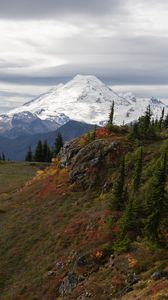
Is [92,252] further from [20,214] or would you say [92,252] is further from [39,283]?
[20,214]

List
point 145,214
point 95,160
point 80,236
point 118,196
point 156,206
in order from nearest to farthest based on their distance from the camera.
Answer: point 156,206
point 145,214
point 80,236
point 118,196
point 95,160

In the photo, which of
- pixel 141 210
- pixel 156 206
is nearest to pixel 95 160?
pixel 141 210

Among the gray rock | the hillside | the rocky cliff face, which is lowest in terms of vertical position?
the gray rock

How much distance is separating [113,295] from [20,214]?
34313 millimetres

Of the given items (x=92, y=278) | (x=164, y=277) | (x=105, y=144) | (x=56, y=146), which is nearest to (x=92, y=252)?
(x=92, y=278)

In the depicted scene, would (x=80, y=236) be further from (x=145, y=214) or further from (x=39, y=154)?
(x=39, y=154)

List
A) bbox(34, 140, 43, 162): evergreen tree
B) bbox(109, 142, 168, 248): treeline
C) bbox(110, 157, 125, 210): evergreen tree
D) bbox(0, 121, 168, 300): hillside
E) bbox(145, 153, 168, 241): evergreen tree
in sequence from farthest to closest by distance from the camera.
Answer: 1. bbox(34, 140, 43, 162): evergreen tree
2. bbox(110, 157, 125, 210): evergreen tree
3. bbox(109, 142, 168, 248): treeline
4. bbox(145, 153, 168, 241): evergreen tree
5. bbox(0, 121, 168, 300): hillside

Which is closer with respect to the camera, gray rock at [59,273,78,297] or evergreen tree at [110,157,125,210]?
gray rock at [59,273,78,297]

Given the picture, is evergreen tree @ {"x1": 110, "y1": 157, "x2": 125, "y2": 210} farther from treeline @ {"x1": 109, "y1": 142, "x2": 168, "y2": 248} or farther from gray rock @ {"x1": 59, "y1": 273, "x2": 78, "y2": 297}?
gray rock @ {"x1": 59, "y1": 273, "x2": 78, "y2": 297}

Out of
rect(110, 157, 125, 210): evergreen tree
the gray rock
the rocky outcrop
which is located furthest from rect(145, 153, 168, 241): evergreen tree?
the rocky outcrop

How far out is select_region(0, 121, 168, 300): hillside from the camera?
44.4m

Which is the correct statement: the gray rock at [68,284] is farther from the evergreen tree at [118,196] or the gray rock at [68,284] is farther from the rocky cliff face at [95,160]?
the rocky cliff face at [95,160]

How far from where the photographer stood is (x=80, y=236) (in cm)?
5703

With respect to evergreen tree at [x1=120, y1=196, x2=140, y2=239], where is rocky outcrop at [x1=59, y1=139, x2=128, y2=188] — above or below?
above
